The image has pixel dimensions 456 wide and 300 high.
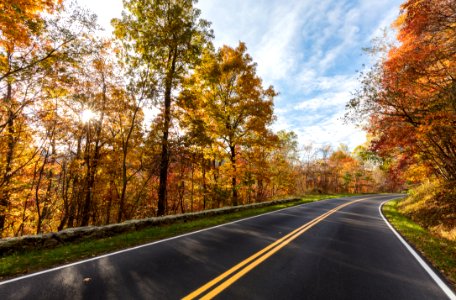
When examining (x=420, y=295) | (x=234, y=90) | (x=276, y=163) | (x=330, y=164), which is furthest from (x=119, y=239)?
(x=330, y=164)

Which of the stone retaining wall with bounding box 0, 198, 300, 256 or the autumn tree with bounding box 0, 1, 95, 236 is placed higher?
the autumn tree with bounding box 0, 1, 95, 236

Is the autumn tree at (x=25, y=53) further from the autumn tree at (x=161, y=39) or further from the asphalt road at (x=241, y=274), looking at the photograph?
the asphalt road at (x=241, y=274)

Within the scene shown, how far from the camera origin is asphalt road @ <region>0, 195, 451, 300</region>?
3734 millimetres

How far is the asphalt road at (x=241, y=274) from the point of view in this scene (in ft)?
12.3

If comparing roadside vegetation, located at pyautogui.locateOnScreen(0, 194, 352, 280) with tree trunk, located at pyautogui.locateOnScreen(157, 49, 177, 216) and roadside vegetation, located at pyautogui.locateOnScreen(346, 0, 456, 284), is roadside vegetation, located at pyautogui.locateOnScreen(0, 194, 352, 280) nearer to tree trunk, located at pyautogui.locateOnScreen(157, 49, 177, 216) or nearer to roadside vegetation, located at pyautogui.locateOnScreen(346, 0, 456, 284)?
tree trunk, located at pyautogui.locateOnScreen(157, 49, 177, 216)

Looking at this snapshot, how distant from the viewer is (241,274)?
4.42 meters

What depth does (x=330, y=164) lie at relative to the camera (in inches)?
2336

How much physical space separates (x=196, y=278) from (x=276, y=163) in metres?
26.5

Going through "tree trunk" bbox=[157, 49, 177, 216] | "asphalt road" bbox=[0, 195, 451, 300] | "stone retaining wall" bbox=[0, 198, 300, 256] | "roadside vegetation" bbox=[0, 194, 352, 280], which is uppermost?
"tree trunk" bbox=[157, 49, 177, 216]

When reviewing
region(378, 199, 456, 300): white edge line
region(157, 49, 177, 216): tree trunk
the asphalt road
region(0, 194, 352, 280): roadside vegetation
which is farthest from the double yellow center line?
region(157, 49, 177, 216): tree trunk

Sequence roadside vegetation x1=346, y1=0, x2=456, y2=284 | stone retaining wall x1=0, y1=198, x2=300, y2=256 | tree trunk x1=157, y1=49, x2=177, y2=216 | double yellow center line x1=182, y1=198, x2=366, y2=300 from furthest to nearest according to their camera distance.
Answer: tree trunk x1=157, y1=49, x2=177, y2=216 → roadside vegetation x1=346, y1=0, x2=456, y2=284 → stone retaining wall x1=0, y1=198, x2=300, y2=256 → double yellow center line x1=182, y1=198, x2=366, y2=300

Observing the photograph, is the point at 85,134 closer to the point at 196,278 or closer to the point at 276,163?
the point at 196,278

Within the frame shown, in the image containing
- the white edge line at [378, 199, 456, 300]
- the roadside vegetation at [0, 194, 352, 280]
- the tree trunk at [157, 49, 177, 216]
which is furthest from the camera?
the tree trunk at [157, 49, 177, 216]

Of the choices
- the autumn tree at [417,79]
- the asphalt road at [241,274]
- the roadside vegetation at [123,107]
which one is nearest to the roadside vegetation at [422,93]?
the autumn tree at [417,79]
